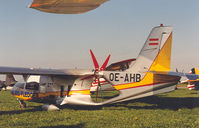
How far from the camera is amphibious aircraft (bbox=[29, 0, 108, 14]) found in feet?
12.6

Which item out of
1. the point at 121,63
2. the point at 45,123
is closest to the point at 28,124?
the point at 45,123

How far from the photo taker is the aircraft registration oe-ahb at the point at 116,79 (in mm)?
13281

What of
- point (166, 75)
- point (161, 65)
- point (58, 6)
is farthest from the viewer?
point (161, 65)

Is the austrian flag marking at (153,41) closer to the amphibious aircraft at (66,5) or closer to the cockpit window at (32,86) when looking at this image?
the cockpit window at (32,86)

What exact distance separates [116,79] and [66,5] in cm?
976

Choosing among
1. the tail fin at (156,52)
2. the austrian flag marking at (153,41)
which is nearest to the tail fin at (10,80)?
the tail fin at (156,52)

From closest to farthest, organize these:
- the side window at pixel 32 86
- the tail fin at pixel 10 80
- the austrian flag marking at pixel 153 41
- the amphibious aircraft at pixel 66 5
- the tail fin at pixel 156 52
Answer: the amphibious aircraft at pixel 66 5 → the tail fin at pixel 156 52 → the austrian flag marking at pixel 153 41 → the side window at pixel 32 86 → the tail fin at pixel 10 80

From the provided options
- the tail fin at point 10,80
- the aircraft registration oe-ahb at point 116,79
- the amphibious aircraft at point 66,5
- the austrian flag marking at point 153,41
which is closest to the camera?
the amphibious aircraft at point 66,5

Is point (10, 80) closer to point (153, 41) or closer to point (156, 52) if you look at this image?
point (153, 41)

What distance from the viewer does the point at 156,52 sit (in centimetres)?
1432

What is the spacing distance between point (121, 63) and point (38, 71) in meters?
8.77

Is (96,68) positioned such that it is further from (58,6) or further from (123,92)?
(58,6)

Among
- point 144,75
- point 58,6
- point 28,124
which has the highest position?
point 58,6

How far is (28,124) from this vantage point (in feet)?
32.1
